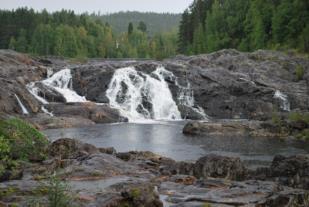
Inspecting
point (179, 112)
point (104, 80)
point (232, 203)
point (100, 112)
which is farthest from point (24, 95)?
point (232, 203)

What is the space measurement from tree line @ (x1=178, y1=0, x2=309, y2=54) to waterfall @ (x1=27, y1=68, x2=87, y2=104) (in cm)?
3639

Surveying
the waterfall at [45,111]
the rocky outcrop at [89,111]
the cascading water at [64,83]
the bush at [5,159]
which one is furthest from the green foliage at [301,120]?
the bush at [5,159]

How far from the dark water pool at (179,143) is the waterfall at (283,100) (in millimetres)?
16864

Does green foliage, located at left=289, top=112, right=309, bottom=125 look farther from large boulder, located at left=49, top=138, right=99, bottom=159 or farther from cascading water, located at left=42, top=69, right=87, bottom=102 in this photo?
cascading water, located at left=42, top=69, right=87, bottom=102

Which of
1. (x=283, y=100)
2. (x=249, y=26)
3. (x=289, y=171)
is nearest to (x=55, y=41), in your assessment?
(x=249, y=26)

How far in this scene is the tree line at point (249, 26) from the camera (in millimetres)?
90250

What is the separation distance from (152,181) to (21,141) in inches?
280

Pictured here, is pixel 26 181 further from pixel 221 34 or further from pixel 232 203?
pixel 221 34

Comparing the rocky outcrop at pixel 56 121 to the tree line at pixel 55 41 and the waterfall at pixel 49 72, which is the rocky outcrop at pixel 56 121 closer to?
the waterfall at pixel 49 72

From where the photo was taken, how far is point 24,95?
55.4 m

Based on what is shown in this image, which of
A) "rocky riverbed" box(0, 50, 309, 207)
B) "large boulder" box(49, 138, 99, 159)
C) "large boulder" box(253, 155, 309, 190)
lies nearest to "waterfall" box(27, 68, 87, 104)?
"rocky riverbed" box(0, 50, 309, 207)

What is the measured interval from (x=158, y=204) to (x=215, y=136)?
29.3 metres

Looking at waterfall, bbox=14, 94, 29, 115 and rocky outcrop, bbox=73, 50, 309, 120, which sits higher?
rocky outcrop, bbox=73, 50, 309, 120

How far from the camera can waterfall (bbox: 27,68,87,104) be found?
207 feet
